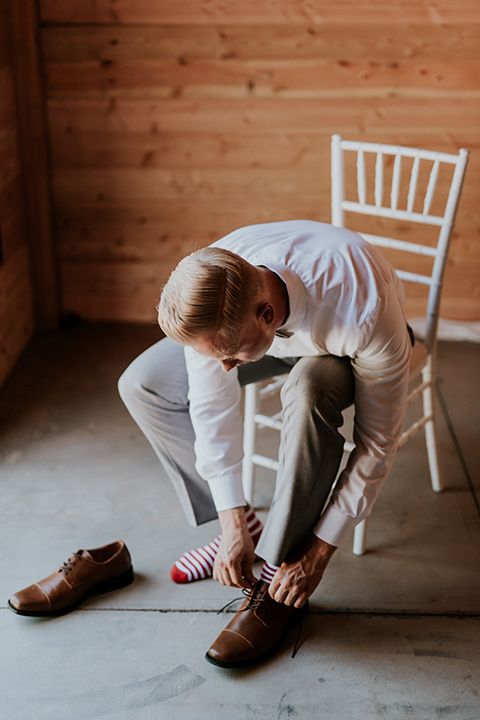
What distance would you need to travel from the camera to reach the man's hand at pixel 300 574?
4.73ft

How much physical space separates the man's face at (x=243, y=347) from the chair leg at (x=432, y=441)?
29.5 inches

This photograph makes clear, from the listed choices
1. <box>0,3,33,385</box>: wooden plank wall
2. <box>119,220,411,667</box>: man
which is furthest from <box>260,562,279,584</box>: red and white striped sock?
<box>0,3,33,385</box>: wooden plank wall

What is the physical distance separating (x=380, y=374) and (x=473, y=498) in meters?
0.72

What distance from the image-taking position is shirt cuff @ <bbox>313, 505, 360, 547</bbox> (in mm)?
1457

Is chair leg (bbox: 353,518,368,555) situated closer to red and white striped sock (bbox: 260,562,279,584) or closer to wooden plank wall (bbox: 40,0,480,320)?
red and white striped sock (bbox: 260,562,279,584)

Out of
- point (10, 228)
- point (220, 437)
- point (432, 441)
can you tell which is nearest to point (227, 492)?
point (220, 437)

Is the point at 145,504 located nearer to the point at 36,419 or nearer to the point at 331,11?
the point at 36,419

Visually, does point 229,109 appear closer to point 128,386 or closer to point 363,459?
point 128,386

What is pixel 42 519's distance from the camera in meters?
1.87

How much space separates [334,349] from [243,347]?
0.79ft

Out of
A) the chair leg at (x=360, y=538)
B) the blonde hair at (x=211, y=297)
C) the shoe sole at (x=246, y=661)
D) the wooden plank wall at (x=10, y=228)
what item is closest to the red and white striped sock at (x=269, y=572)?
the shoe sole at (x=246, y=661)

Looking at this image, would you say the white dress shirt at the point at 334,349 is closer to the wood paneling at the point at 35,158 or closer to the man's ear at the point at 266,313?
the man's ear at the point at 266,313

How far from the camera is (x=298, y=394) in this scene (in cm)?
141

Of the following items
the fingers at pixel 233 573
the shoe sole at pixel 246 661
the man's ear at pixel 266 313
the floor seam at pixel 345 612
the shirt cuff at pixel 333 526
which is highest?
the man's ear at pixel 266 313
